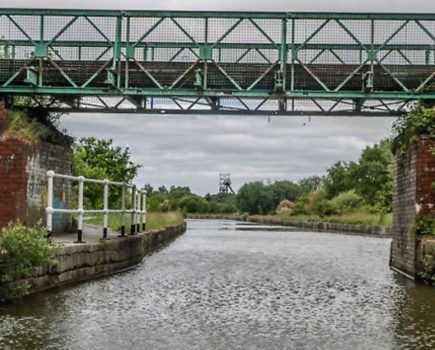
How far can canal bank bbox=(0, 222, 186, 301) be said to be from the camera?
35.4ft

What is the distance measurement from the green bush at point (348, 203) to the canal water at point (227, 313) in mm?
54706

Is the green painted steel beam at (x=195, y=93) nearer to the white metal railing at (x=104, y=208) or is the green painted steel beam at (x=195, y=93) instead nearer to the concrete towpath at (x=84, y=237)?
the white metal railing at (x=104, y=208)

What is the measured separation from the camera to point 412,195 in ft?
50.2

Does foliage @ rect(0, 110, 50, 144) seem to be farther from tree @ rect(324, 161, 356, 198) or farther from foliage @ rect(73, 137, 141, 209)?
tree @ rect(324, 161, 356, 198)

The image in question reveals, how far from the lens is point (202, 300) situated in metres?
10.8

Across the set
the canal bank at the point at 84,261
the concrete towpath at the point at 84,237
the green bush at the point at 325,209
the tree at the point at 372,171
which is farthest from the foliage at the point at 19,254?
the tree at the point at 372,171

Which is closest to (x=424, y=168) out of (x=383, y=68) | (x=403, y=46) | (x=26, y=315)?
(x=383, y=68)

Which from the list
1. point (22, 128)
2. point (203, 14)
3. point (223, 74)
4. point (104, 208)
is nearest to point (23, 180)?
point (22, 128)

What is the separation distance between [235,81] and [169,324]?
Result: 1107 cm

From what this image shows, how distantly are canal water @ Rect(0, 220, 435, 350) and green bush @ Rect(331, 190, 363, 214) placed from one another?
54706mm

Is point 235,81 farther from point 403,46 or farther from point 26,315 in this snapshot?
point 26,315

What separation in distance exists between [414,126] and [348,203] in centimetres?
5663

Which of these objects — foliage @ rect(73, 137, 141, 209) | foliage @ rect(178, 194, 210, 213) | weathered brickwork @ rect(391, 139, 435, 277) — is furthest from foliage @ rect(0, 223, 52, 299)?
foliage @ rect(178, 194, 210, 213)

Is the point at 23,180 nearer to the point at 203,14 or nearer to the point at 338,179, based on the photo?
the point at 203,14
